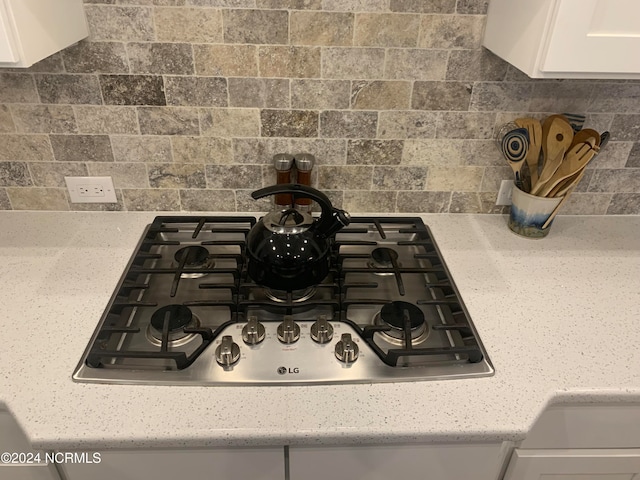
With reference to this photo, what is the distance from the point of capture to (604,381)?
0.95m

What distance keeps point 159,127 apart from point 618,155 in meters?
1.23

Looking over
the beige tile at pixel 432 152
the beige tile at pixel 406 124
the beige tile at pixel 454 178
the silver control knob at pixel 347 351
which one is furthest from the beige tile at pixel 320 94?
the silver control knob at pixel 347 351

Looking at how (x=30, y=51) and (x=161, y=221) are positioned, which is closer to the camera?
(x=30, y=51)

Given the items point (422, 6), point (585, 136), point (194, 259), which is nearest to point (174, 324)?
point (194, 259)

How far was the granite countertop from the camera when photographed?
2.80 ft

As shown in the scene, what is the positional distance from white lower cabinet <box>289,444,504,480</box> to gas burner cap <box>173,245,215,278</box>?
498 millimetres

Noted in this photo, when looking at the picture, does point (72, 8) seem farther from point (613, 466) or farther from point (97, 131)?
point (613, 466)

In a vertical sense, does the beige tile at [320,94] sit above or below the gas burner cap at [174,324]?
above

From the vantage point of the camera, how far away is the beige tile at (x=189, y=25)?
1192 mm

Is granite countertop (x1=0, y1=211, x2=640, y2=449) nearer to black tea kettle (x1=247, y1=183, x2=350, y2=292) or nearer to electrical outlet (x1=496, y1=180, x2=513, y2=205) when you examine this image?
electrical outlet (x1=496, y1=180, x2=513, y2=205)

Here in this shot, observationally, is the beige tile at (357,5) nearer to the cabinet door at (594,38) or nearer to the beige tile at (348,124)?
the beige tile at (348,124)

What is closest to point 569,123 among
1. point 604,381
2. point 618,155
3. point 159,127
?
point 618,155

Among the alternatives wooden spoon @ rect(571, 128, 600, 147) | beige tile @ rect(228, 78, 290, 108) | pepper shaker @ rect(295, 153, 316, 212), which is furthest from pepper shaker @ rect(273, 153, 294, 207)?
wooden spoon @ rect(571, 128, 600, 147)

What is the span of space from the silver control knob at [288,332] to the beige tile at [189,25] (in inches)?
27.4
